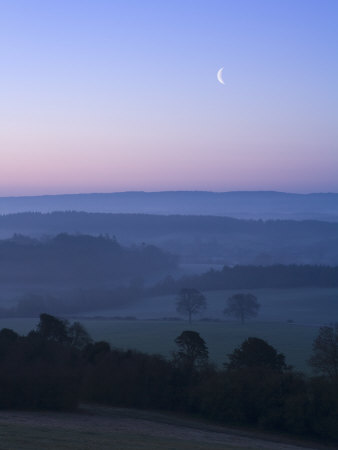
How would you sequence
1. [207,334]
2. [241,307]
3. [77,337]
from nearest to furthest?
[77,337] → [207,334] → [241,307]

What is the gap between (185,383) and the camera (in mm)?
29594

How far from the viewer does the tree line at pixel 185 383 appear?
25.3 meters

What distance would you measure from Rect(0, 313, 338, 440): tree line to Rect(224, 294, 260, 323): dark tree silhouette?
117ft

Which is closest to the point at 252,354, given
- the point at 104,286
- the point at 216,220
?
the point at 104,286

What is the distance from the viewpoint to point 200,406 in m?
27.6

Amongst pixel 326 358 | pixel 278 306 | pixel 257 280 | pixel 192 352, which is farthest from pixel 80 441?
pixel 257 280

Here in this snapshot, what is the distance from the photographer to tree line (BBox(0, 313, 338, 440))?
25344mm

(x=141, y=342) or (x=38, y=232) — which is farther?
(x=38, y=232)

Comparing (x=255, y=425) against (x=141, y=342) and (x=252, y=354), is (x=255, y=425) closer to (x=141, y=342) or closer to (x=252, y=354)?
(x=252, y=354)

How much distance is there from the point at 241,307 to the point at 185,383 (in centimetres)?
4215

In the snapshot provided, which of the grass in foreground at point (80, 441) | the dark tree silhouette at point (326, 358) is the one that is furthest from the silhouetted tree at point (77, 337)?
the grass in foreground at point (80, 441)

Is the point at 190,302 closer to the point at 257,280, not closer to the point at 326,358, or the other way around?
the point at 257,280

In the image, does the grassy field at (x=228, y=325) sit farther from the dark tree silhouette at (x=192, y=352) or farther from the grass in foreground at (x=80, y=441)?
the grass in foreground at (x=80, y=441)

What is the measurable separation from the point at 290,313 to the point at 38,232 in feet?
340
